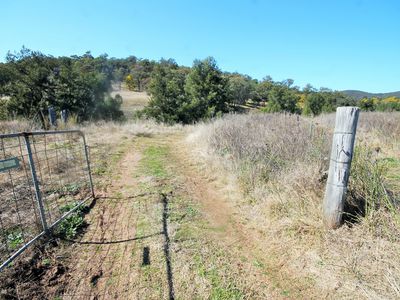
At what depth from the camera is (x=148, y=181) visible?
5277mm

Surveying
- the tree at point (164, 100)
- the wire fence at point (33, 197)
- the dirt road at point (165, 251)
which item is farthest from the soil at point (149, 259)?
the tree at point (164, 100)

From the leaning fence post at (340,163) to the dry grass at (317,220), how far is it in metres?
0.18

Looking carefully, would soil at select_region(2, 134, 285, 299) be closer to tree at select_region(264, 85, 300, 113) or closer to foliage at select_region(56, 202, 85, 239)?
foliage at select_region(56, 202, 85, 239)

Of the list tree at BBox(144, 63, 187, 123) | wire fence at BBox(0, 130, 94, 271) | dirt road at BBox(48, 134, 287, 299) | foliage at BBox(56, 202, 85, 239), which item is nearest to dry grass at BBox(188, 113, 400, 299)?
dirt road at BBox(48, 134, 287, 299)

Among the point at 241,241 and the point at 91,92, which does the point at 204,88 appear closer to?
the point at 91,92

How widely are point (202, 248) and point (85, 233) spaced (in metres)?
1.56

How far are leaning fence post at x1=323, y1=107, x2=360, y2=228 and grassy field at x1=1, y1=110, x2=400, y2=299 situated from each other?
0.60ft

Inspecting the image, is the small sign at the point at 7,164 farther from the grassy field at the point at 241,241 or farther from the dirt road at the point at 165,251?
the dirt road at the point at 165,251

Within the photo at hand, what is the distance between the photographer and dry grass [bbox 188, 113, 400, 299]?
2271 millimetres

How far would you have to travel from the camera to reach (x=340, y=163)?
106 inches

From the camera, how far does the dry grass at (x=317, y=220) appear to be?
2.27m

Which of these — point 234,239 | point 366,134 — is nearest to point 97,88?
point 366,134

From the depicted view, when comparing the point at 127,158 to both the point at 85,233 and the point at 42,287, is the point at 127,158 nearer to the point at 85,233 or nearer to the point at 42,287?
the point at 85,233

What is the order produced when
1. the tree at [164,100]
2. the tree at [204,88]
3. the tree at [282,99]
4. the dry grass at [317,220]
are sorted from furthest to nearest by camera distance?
the tree at [282,99] → the tree at [204,88] → the tree at [164,100] → the dry grass at [317,220]
